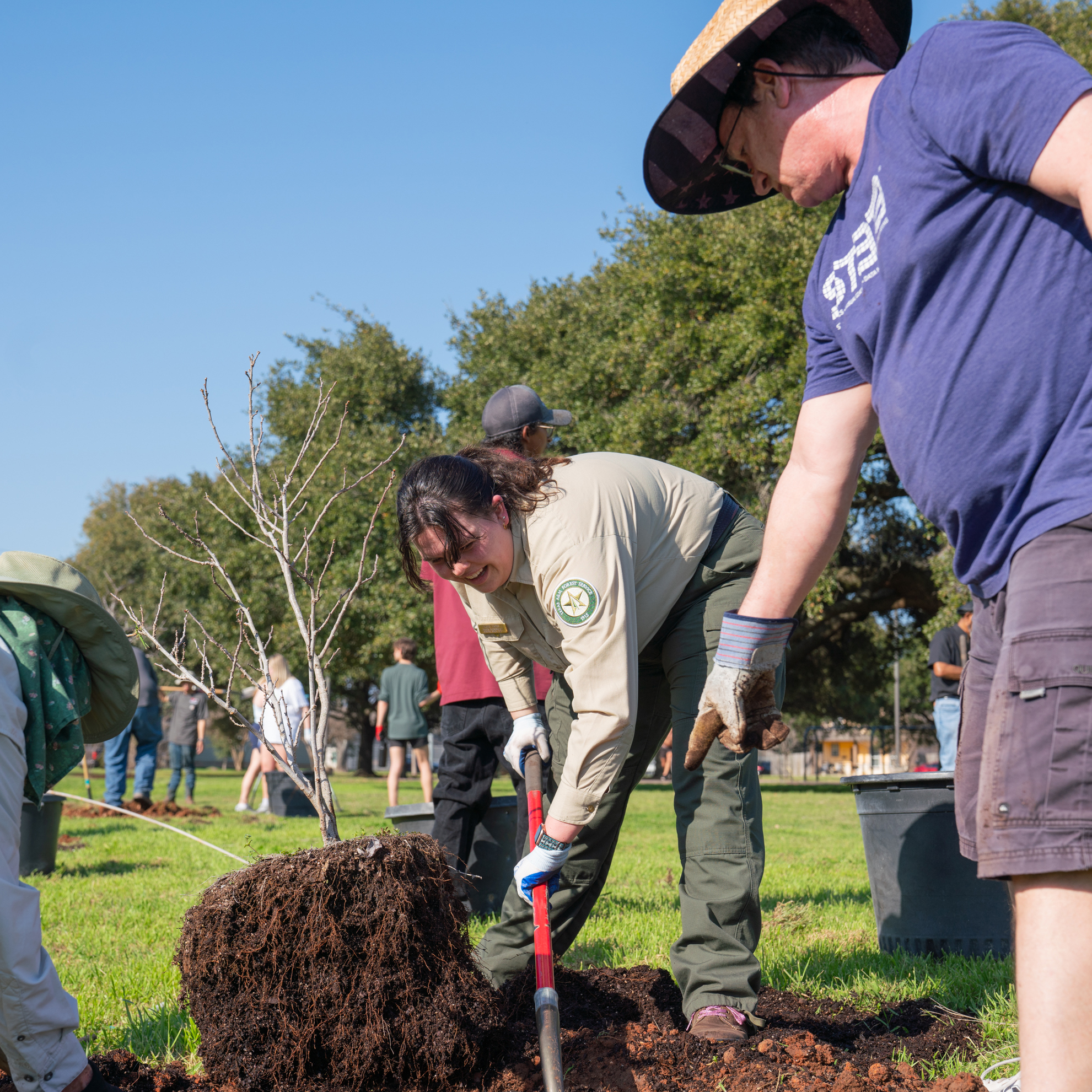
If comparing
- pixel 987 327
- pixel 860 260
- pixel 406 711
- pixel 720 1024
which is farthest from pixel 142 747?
pixel 987 327

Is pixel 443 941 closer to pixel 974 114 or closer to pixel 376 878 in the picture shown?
pixel 376 878

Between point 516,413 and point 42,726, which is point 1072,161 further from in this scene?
point 516,413

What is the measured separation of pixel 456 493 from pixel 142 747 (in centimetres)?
956

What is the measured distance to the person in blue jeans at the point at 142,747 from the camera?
9523 mm

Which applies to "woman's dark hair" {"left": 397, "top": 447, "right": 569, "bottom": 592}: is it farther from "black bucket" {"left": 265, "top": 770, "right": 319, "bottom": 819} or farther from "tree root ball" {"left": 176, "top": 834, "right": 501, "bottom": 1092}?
"black bucket" {"left": 265, "top": 770, "right": 319, "bottom": 819}

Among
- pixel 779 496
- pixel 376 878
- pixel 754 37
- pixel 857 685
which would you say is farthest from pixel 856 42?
pixel 857 685

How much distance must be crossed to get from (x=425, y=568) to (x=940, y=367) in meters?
3.60

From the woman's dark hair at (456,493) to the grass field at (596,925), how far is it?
1.09m

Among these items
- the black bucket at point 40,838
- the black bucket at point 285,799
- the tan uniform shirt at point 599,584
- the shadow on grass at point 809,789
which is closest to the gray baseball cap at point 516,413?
the tan uniform shirt at point 599,584

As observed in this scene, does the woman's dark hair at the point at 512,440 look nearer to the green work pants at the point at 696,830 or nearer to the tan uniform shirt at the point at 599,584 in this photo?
the tan uniform shirt at the point at 599,584

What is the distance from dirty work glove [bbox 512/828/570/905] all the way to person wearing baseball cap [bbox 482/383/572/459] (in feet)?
5.97

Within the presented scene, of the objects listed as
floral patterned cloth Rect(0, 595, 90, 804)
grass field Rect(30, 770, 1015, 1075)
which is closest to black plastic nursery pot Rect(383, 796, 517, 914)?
grass field Rect(30, 770, 1015, 1075)

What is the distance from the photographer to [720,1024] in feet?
8.71

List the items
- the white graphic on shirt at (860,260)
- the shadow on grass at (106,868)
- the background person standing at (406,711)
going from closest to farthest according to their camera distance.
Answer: the white graphic on shirt at (860,260), the shadow on grass at (106,868), the background person standing at (406,711)
